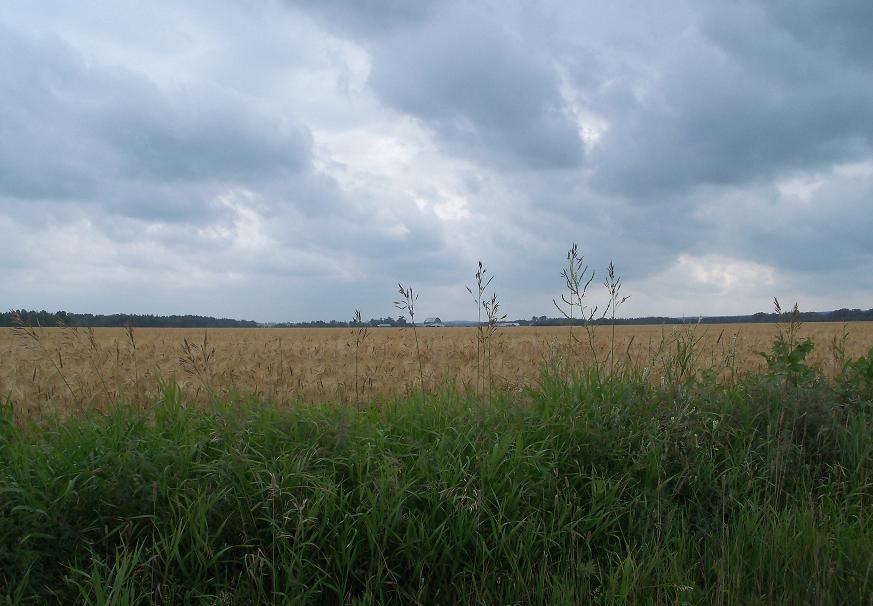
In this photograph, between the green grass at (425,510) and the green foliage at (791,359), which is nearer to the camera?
the green grass at (425,510)

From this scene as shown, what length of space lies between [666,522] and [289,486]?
219cm

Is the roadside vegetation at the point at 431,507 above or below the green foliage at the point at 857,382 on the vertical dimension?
below

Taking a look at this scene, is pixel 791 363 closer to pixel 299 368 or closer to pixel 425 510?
pixel 425 510

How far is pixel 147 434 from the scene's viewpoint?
3629 mm

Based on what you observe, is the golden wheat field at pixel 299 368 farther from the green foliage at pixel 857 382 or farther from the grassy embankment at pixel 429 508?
the grassy embankment at pixel 429 508

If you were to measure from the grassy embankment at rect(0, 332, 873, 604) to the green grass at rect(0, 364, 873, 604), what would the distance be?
15 millimetres

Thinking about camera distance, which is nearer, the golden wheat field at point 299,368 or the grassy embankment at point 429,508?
the grassy embankment at point 429,508

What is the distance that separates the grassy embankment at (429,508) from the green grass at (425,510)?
15 mm

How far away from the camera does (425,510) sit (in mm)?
3258

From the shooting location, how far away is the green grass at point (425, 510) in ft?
9.57

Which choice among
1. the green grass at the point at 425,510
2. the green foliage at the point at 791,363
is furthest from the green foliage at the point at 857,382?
the green grass at the point at 425,510

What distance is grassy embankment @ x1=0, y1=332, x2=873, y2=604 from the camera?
115 inches

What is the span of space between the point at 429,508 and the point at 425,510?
3cm

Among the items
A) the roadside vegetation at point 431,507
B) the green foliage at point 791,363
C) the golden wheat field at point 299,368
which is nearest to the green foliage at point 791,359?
the green foliage at point 791,363
